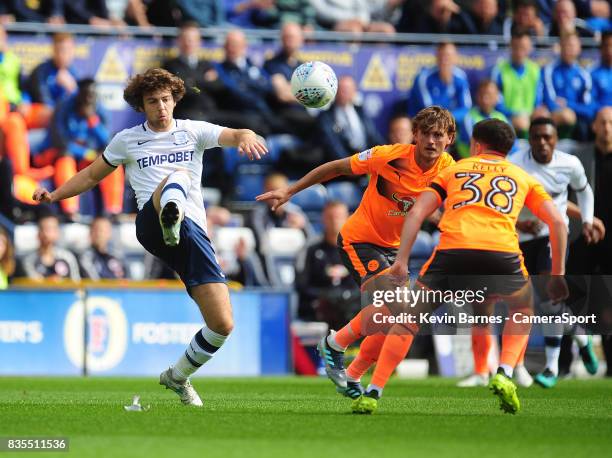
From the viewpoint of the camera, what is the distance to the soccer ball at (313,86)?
388 inches

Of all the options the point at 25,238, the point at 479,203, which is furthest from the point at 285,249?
the point at 479,203

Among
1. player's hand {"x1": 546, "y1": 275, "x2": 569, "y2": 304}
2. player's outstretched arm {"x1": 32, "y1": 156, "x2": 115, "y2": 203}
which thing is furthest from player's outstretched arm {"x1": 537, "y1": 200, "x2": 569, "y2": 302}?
player's outstretched arm {"x1": 32, "y1": 156, "x2": 115, "y2": 203}

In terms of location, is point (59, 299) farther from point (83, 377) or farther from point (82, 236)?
point (82, 236)

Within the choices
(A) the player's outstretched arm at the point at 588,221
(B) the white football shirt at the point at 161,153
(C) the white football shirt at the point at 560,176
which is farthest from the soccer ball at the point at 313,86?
(A) the player's outstretched arm at the point at 588,221

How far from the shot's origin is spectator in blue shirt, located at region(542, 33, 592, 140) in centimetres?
1838

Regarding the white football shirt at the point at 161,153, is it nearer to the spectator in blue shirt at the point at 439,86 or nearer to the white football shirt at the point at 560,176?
the white football shirt at the point at 560,176

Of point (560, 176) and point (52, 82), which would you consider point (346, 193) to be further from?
point (560, 176)

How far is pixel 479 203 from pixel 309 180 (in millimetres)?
1419

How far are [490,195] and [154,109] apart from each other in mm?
2471

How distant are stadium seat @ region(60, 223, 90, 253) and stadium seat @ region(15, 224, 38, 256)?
14.2 inches

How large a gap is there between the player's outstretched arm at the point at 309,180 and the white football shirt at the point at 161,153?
0.51m

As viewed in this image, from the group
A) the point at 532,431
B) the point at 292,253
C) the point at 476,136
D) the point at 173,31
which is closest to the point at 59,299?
the point at 292,253

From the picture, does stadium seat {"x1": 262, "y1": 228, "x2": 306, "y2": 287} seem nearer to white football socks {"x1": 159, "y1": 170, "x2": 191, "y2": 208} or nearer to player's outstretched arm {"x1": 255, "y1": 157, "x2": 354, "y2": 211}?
player's outstretched arm {"x1": 255, "y1": 157, "x2": 354, "y2": 211}

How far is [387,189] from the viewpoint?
9.16 metres
